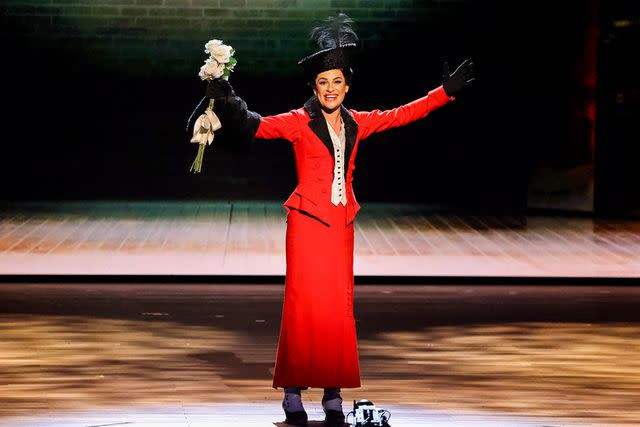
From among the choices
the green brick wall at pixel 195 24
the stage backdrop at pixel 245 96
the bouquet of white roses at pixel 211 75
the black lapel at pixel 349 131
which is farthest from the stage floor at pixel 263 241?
the bouquet of white roses at pixel 211 75

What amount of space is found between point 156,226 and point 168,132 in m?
3.65

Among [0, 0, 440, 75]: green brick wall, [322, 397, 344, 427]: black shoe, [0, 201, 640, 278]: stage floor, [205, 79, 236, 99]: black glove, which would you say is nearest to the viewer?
[205, 79, 236, 99]: black glove

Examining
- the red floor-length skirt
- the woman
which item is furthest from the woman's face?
the red floor-length skirt

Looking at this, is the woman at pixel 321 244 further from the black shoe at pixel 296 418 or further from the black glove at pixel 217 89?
the black glove at pixel 217 89

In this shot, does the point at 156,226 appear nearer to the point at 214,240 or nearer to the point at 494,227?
the point at 214,240

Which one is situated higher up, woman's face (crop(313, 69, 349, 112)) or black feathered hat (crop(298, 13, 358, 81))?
black feathered hat (crop(298, 13, 358, 81))

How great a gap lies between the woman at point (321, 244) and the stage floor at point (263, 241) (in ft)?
19.5

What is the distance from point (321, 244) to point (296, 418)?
79cm

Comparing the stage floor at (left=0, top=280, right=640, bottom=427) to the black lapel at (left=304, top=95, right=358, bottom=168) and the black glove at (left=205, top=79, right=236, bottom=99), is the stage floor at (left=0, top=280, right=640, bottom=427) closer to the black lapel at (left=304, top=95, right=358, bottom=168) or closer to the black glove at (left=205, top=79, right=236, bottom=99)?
the black lapel at (left=304, top=95, right=358, bottom=168)

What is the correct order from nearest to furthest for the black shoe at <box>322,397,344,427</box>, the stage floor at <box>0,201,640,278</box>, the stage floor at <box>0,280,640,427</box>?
the black shoe at <box>322,397,344,427</box> < the stage floor at <box>0,280,640,427</box> < the stage floor at <box>0,201,640,278</box>

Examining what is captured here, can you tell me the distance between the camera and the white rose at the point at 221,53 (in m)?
6.43

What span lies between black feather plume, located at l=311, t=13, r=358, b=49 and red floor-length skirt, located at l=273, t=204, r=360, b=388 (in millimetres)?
730

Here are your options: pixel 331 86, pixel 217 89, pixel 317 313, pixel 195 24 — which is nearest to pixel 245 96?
pixel 195 24

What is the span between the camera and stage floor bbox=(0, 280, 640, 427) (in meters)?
7.30
